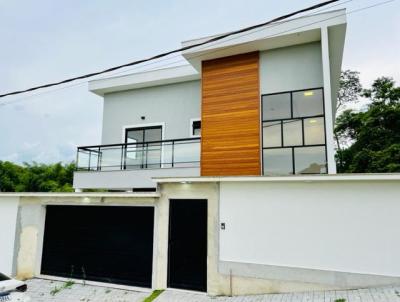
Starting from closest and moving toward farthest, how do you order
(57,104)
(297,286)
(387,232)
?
1. (387,232)
2. (297,286)
3. (57,104)

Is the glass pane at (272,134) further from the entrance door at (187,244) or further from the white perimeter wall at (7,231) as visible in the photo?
the white perimeter wall at (7,231)

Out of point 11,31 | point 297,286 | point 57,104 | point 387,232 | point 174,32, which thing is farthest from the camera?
point 57,104

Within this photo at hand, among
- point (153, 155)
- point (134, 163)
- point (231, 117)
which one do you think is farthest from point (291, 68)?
point (134, 163)

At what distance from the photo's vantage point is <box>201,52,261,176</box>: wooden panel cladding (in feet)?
31.0

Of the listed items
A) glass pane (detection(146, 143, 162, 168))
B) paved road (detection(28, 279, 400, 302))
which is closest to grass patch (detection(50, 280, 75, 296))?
paved road (detection(28, 279, 400, 302))

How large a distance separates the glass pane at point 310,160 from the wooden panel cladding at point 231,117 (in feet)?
3.91

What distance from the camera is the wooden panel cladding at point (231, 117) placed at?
945cm

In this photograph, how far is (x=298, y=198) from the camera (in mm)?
6441

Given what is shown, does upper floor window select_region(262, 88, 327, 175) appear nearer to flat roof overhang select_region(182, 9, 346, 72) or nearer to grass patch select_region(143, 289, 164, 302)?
flat roof overhang select_region(182, 9, 346, 72)

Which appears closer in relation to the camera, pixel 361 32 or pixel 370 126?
pixel 361 32

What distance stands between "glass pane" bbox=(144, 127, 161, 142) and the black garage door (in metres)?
5.06

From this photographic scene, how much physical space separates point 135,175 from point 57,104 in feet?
59.5

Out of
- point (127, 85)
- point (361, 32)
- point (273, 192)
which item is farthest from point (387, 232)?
point (361, 32)

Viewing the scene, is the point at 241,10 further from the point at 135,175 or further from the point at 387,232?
the point at 387,232
